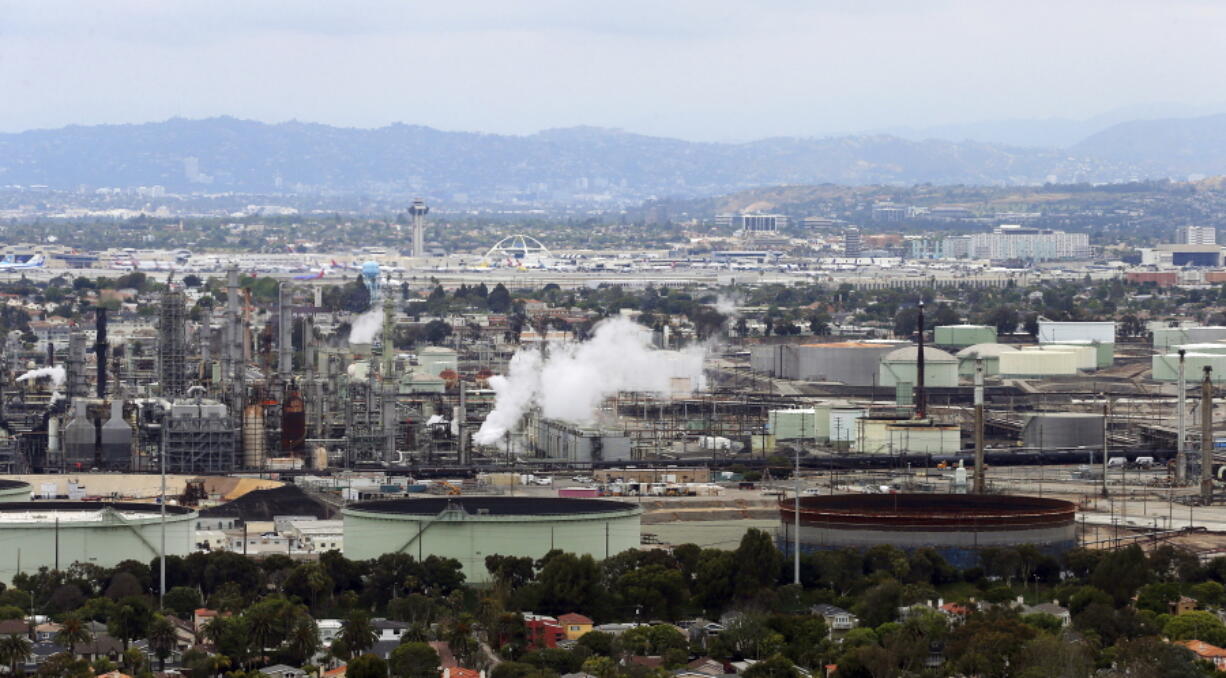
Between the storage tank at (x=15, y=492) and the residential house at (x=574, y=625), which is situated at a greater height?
the storage tank at (x=15, y=492)

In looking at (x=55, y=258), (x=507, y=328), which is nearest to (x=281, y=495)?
(x=507, y=328)

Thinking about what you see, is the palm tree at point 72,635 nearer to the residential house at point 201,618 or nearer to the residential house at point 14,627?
the residential house at point 14,627

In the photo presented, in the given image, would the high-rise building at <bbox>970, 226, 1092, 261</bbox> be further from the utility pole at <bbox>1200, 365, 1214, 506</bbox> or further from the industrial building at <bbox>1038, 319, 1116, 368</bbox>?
the utility pole at <bbox>1200, 365, 1214, 506</bbox>

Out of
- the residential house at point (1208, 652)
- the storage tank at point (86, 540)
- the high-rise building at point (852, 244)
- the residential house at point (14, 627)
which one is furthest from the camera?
the high-rise building at point (852, 244)

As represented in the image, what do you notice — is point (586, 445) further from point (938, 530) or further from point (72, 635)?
point (72, 635)

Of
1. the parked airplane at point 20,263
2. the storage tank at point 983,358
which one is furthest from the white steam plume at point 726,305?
the parked airplane at point 20,263

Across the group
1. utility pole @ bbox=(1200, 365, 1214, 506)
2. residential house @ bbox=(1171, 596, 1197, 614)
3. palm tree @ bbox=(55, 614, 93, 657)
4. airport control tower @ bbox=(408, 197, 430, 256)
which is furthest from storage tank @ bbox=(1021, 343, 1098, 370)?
airport control tower @ bbox=(408, 197, 430, 256)

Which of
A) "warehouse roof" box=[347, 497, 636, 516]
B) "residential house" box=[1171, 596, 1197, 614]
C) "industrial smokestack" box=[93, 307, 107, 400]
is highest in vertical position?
"industrial smokestack" box=[93, 307, 107, 400]
